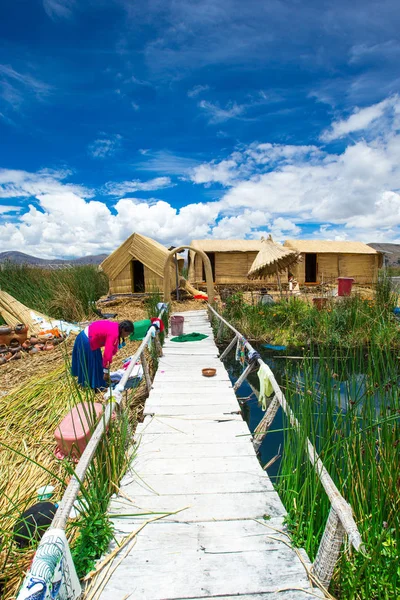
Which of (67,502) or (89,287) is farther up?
(89,287)

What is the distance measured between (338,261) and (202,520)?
1897 cm

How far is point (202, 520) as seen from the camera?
70.0 inches

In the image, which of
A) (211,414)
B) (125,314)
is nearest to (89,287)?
(125,314)

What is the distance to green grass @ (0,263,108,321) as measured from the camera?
8.83 metres

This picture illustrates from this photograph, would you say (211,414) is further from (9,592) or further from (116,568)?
(9,592)

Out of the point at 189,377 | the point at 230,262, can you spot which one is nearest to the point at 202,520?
the point at 189,377

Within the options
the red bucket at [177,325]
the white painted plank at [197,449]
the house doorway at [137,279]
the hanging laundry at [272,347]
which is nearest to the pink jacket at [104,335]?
the white painted plank at [197,449]

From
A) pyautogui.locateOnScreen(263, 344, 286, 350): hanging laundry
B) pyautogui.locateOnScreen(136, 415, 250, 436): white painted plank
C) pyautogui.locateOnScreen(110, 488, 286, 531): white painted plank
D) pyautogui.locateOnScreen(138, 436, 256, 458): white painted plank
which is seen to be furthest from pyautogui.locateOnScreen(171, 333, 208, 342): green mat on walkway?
pyautogui.locateOnScreen(110, 488, 286, 531): white painted plank

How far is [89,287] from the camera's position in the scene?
977 centimetres

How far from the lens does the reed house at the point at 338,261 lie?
18.3 metres

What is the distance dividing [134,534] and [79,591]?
1.47 ft

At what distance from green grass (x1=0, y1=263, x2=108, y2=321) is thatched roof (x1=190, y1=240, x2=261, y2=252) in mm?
7954

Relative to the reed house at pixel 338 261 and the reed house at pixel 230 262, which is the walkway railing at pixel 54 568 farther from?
the reed house at pixel 338 261

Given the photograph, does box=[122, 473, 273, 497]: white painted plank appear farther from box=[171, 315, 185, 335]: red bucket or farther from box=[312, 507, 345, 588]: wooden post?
box=[171, 315, 185, 335]: red bucket
